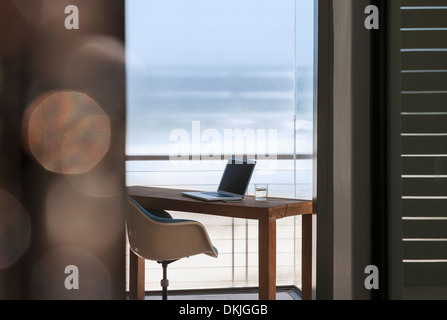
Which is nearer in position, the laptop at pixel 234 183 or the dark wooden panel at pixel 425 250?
the dark wooden panel at pixel 425 250

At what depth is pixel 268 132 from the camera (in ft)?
11.8

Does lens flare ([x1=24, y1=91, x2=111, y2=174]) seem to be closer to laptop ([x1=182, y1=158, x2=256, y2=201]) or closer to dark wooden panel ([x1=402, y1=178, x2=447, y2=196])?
laptop ([x1=182, y1=158, x2=256, y2=201])

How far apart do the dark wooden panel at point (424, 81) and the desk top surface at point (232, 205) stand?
924 millimetres

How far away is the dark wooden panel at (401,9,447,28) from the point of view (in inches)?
85.1

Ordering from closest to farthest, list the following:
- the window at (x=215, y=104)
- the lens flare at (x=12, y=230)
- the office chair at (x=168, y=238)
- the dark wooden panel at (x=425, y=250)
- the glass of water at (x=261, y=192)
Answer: the lens flare at (x=12, y=230), the dark wooden panel at (x=425, y=250), the office chair at (x=168, y=238), the glass of water at (x=261, y=192), the window at (x=215, y=104)

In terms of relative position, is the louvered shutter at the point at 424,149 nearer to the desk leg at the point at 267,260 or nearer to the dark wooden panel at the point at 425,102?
the dark wooden panel at the point at 425,102

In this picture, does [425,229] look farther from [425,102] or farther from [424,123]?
[425,102]

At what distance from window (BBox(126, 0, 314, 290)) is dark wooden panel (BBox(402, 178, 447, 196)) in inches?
51.4

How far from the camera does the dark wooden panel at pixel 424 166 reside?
7.09 ft

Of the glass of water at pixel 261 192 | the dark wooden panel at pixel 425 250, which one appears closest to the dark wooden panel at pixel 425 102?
the dark wooden panel at pixel 425 250

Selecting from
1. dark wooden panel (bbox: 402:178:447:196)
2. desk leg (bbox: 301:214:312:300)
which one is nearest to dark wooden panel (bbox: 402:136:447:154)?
dark wooden panel (bbox: 402:178:447:196)

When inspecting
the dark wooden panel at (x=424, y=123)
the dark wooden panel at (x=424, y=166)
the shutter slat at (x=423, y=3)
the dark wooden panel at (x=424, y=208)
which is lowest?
the dark wooden panel at (x=424, y=208)
